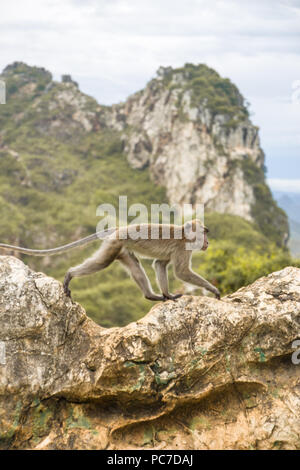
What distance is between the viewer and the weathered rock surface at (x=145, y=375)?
5113 millimetres

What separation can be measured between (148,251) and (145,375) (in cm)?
181

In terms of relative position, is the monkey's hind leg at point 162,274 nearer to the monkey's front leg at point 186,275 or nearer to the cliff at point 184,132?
the monkey's front leg at point 186,275

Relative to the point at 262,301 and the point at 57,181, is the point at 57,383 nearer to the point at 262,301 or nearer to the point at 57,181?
the point at 262,301

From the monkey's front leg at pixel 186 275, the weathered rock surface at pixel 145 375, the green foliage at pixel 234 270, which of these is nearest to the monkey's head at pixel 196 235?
the monkey's front leg at pixel 186 275

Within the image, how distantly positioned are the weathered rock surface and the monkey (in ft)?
2.28

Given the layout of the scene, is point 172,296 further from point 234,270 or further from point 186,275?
point 234,270

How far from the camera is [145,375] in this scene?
5293 mm

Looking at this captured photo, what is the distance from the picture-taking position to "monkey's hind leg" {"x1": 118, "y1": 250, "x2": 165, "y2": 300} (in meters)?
6.50

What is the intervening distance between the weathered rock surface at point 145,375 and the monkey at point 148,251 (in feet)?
2.28
